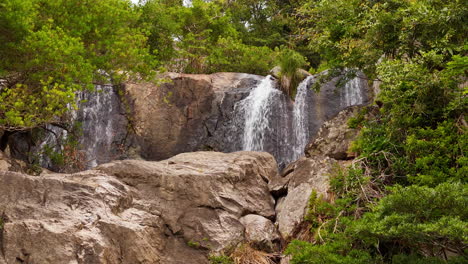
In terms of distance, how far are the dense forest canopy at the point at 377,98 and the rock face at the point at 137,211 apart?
5.24ft

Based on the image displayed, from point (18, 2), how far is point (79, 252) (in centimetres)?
520

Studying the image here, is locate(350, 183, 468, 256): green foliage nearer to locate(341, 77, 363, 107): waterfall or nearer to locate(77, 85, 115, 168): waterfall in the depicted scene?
locate(341, 77, 363, 107): waterfall

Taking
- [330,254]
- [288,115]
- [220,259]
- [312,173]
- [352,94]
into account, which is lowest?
[220,259]

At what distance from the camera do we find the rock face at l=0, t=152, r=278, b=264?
300 inches

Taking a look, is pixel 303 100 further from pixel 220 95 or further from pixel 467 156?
pixel 467 156

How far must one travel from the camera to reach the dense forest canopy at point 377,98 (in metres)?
6.79

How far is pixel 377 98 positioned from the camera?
438 inches

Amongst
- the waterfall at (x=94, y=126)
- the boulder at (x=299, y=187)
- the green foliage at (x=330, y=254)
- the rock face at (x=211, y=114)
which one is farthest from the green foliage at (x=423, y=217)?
the waterfall at (x=94, y=126)

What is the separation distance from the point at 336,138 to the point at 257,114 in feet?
16.8

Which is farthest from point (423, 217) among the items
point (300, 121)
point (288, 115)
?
point (288, 115)

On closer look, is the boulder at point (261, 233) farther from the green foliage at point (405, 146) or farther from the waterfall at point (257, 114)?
the waterfall at point (257, 114)

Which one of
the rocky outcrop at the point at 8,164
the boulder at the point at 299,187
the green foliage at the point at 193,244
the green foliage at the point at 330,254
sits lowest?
the green foliage at the point at 193,244

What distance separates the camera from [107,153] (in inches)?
645

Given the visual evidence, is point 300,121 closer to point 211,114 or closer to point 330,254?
point 211,114
